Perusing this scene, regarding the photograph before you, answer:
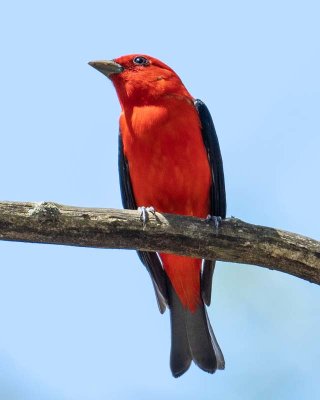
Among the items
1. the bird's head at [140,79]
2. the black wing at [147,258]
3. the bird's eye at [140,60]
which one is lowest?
the black wing at [147,258]

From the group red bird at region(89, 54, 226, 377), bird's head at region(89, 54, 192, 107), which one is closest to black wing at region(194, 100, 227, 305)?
red bird at region(89, 54, 226, 377)

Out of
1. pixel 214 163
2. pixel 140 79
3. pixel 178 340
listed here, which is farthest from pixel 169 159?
pixel 178 340

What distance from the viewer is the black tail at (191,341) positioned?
20.4ft

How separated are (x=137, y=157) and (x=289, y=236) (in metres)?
1.72

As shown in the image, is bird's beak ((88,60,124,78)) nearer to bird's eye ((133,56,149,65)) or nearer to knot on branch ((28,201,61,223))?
bird's eye ((133,56,149,65))

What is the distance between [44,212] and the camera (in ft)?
14.4

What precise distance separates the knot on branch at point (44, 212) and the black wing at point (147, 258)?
1867 mm

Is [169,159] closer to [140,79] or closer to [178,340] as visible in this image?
[140,79]

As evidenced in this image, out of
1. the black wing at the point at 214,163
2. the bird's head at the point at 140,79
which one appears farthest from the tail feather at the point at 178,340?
the bird's head at the point at 140,79

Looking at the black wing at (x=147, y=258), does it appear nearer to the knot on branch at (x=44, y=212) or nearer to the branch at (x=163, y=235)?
the branch at (x=163, y=235)

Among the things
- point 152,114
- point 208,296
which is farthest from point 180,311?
point 152,114

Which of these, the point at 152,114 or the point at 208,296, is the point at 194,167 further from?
the point at 208,296

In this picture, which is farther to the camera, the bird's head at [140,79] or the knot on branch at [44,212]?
the bird's head at [140,79]

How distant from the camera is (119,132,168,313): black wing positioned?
6.28 meters
